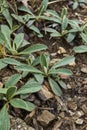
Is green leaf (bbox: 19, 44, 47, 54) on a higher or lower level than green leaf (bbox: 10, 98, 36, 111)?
higher

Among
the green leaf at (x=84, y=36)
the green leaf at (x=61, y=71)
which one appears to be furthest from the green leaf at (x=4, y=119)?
the green leaf at (x=84, y=36)

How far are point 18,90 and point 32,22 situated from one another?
2.08 feet

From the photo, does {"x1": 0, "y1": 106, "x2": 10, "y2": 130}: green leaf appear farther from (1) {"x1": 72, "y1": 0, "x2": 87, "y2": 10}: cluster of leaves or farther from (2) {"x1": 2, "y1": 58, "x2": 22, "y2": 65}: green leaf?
(1) {"x1": 72, "y1": 0, "x2": 87, "y2": 10}: cluster of leaves

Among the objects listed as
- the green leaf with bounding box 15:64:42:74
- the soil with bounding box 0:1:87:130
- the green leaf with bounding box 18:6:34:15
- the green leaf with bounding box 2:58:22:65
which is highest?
the green leaf with bounding box 18:6:34:15

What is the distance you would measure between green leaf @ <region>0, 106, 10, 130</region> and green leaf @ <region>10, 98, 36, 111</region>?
55 mm

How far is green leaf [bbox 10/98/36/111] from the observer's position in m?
1.70

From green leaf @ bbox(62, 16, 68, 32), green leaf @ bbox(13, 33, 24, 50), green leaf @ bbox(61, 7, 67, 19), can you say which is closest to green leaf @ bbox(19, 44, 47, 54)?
green leaf @ bbox(13, 33, 24, 50)

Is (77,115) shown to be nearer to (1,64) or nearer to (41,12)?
(1,64)

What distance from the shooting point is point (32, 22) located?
7.46ft

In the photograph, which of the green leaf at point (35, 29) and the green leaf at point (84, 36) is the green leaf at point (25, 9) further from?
the green leaf at point (84, 36)

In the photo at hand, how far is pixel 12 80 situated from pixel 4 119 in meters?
0.24

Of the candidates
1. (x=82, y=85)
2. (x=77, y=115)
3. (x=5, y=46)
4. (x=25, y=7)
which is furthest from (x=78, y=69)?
(x=25, y=7)

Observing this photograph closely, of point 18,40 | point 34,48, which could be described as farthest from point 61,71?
point 18,40

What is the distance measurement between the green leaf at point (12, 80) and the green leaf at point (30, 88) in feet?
0.17
